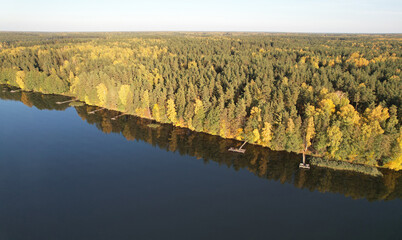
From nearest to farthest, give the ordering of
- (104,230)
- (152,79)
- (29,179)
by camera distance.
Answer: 1. (104,230)
2. (29,179)
3. (152,79)

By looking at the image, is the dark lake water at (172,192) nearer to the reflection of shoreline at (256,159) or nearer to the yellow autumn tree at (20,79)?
the reflection of shoreline at (256,159)

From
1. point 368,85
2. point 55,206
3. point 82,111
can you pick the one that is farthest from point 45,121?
point 368,85

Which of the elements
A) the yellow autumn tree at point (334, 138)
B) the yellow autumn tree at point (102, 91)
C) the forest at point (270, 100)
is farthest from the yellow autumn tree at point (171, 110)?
the yellow autumn tree at point (334, 138)

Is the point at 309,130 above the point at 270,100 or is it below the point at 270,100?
below

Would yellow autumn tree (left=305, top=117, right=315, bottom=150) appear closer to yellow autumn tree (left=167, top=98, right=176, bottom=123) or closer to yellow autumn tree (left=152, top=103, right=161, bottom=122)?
yellow autumn tree (left=167, top=98, right=176, bottom=123)

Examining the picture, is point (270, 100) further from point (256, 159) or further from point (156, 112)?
point (156, 112)

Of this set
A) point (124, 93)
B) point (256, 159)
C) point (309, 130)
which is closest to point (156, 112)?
point (124, 93)

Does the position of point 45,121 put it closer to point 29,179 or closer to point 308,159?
point 29,179
